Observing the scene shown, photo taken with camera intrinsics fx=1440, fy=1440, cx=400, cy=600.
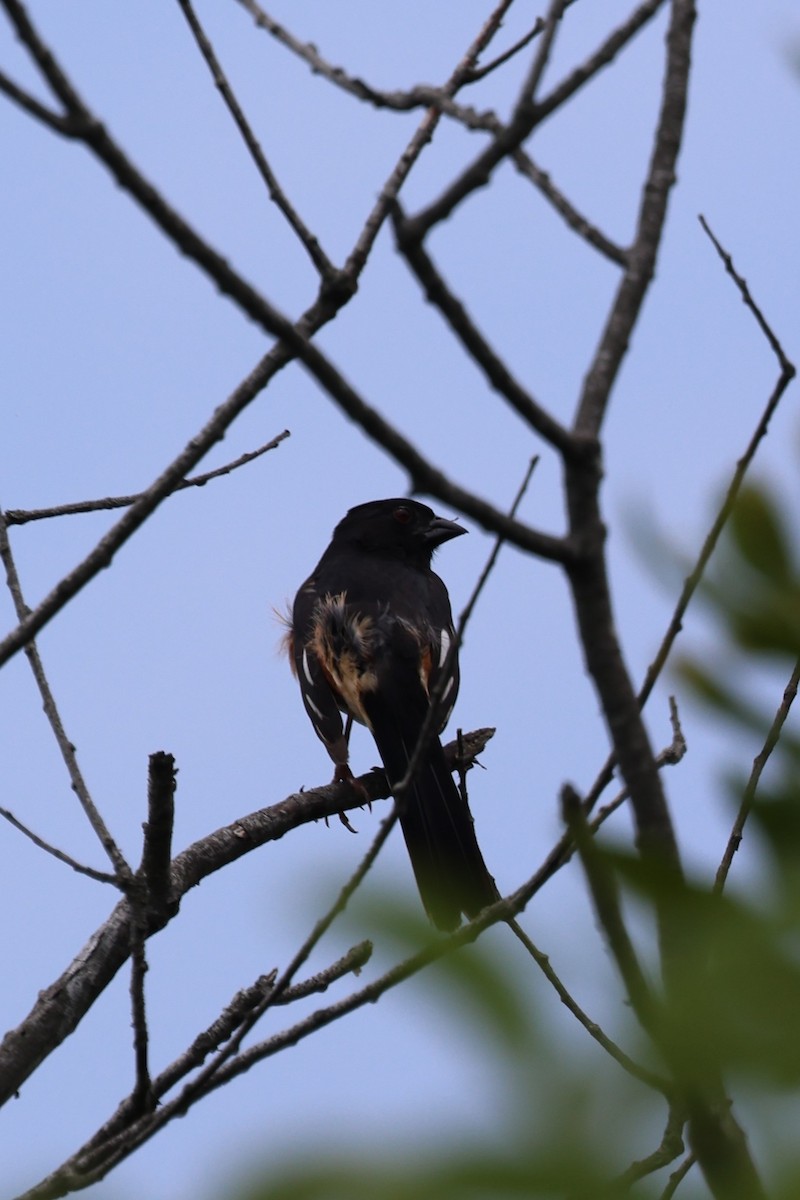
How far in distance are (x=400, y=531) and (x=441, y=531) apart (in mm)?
225

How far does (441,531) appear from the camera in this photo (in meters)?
7.75

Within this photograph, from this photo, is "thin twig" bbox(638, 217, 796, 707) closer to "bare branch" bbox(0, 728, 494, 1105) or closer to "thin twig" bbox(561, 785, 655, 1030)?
"thin twig" bbox(561, 785, 655, 1030)

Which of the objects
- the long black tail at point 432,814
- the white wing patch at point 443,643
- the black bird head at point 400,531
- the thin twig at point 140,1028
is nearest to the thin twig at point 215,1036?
the thin twig at point 140,1028

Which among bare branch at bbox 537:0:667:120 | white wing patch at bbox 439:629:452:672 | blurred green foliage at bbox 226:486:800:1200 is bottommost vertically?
blurred green foliage at bbox 226:486:800:1200

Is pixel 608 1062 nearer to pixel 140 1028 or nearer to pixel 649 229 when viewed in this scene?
pixel 649 229

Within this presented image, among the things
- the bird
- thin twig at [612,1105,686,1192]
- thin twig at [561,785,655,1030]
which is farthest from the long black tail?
thin twig at [561,785,655,1030]

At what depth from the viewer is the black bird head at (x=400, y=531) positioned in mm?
7726

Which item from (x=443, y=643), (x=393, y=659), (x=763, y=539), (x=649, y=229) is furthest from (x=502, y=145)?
(x=443, y=643)

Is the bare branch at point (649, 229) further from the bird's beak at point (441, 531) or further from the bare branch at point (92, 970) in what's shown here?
the bird's beak at point (441, 531)

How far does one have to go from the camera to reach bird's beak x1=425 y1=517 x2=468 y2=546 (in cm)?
776

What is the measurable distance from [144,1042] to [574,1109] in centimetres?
233

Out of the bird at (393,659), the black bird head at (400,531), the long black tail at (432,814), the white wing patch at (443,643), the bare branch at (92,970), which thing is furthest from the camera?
the black bird head at (400,531)

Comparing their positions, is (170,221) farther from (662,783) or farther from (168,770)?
(168,770)

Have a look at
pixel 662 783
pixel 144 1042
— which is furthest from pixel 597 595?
pixel 144 1042
